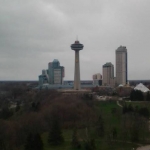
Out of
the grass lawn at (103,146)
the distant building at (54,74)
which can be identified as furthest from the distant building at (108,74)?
the grass lawn at (103,146)

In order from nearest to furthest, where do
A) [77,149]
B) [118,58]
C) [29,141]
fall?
1. [29,141]
2. [77,149]
3. [118,58]

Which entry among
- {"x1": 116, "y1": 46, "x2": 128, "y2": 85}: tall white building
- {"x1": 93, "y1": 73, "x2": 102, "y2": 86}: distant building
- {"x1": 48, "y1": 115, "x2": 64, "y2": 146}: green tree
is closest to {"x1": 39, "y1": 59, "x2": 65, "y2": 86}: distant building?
{"x1": 93, "y1": 73, "x2": 102, "y2": 86}: distant building

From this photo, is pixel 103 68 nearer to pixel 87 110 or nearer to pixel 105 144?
pixel 87 110

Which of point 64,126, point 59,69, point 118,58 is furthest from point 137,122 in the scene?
point 59,69

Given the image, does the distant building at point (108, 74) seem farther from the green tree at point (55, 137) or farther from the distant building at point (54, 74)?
the green tree at point (55, 137)

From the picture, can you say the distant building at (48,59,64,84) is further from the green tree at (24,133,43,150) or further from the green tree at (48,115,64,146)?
the green tree at (24,133,43,150)

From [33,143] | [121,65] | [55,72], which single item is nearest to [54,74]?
[55,72]
